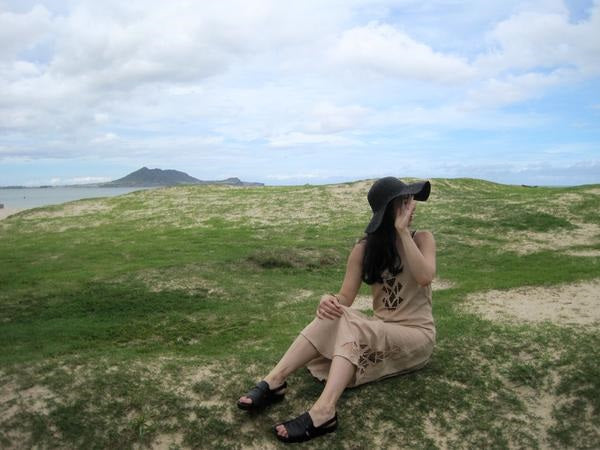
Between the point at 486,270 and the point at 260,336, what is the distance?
752 cm

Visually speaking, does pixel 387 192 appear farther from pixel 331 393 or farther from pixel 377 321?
pixel 331 393

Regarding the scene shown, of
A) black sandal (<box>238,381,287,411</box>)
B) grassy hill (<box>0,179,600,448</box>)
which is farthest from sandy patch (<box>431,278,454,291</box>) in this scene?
black sandal (<box>238,381,287,411</box>)

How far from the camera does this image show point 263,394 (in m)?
5.55

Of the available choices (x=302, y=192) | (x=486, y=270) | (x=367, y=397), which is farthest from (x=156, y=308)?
(x=302, y=192)

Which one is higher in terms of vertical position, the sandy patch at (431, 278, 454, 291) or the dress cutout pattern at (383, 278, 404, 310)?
the dress cutout pattern at (383, 278, 404, 310)

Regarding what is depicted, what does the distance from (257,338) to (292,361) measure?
319 centimetres

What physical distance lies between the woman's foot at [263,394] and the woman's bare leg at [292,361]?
0.01 metres

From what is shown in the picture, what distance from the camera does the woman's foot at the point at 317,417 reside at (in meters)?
5.19

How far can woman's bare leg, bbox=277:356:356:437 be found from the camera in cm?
521

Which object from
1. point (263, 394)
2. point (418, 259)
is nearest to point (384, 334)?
point (418, 259)

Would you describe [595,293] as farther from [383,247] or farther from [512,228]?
[512,228]

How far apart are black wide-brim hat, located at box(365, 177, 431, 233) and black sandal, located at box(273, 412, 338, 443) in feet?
6.47

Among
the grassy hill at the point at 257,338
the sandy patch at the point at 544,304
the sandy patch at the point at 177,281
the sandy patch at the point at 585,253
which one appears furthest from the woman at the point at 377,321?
the sandy patch at the point at 585,253

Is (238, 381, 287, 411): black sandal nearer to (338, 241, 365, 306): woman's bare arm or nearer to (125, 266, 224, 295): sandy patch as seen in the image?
(338, 241, 365, 306): woman's bare arm
